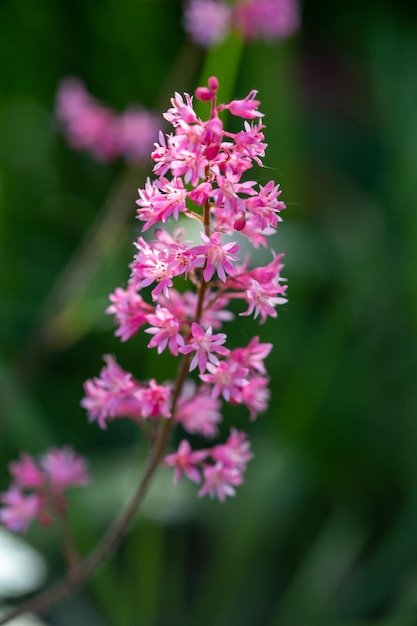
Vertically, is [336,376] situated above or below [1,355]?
above

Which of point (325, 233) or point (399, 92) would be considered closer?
point (325, 233)

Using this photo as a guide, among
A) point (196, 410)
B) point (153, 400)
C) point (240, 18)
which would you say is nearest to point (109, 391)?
point (153, 400)

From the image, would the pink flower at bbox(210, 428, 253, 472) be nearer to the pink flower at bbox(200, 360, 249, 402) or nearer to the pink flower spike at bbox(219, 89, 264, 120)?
the pink flower at bbox(200, 360, 249, 402)

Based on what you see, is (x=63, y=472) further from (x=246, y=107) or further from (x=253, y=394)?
(x=246, y=107)

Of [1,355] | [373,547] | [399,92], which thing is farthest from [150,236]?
[399,92]

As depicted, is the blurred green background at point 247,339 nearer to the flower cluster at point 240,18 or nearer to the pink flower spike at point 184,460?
the flower cluster at point 240,18

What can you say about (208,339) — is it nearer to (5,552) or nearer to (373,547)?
(5,552)
